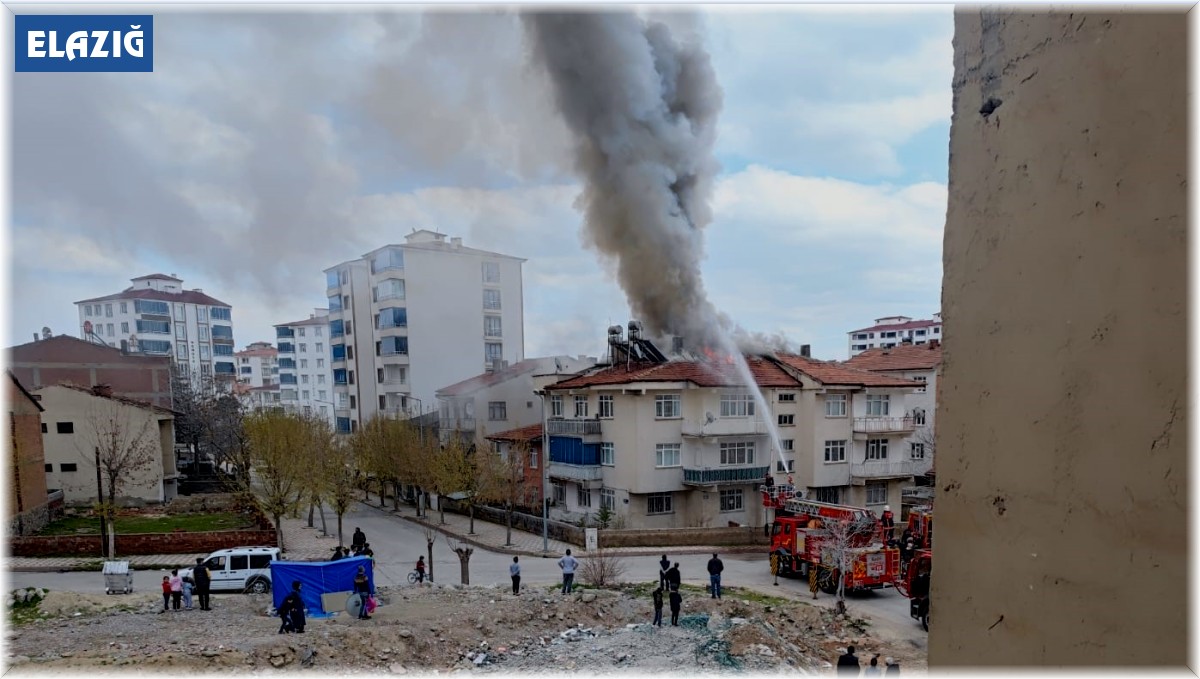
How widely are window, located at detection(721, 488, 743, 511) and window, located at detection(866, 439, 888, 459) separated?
5.50 meters

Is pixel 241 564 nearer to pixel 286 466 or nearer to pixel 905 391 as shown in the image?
pixel 286 466

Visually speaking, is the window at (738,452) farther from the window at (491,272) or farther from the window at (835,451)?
the window at (491,272)

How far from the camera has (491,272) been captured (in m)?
47.7

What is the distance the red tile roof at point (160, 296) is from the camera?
59312mm

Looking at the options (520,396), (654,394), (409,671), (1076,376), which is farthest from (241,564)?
(520,396)

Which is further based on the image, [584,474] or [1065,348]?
[584,474]

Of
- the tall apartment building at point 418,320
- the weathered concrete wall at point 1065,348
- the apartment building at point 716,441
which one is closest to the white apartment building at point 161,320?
the tall apartment building at point 418,320

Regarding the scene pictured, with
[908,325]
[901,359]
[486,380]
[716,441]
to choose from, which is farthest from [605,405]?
[908,325]

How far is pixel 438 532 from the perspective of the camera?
82.6ft

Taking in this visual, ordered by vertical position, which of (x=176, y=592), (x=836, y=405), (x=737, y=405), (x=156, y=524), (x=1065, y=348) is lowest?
(x=156, y=524)

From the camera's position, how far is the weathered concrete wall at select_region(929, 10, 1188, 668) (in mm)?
1370

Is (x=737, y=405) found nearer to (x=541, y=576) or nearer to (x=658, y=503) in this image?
(x=658, y=503)

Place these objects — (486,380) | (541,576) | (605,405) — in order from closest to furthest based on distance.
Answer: (541,576), (605,405), (486,380)

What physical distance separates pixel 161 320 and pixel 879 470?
61528 millimetres
